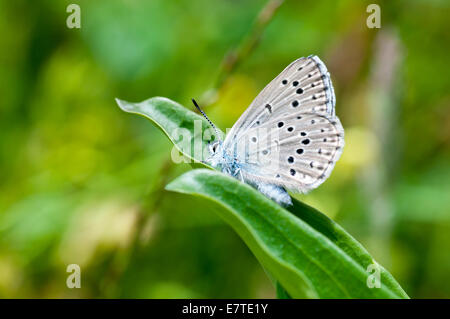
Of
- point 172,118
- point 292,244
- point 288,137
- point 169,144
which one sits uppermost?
point 169,144

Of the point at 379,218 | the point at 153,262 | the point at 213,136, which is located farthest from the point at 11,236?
the point at 379,218

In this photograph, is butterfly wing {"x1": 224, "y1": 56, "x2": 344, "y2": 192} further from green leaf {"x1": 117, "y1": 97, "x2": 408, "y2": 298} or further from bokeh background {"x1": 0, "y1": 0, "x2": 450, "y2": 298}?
green leaf {"x1": 117, "y1": 97, "x2": 408, "y2": 298}

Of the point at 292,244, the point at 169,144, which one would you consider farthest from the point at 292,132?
the point at 169,144

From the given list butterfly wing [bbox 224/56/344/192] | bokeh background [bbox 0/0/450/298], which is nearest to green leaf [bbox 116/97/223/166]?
butterfly wing [bbox 224/56/344/192]

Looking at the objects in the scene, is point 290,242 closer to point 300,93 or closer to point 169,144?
point 300,93

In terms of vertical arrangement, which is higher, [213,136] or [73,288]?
[213,136]

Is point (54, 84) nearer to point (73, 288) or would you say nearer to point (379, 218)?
point (73, 288)
